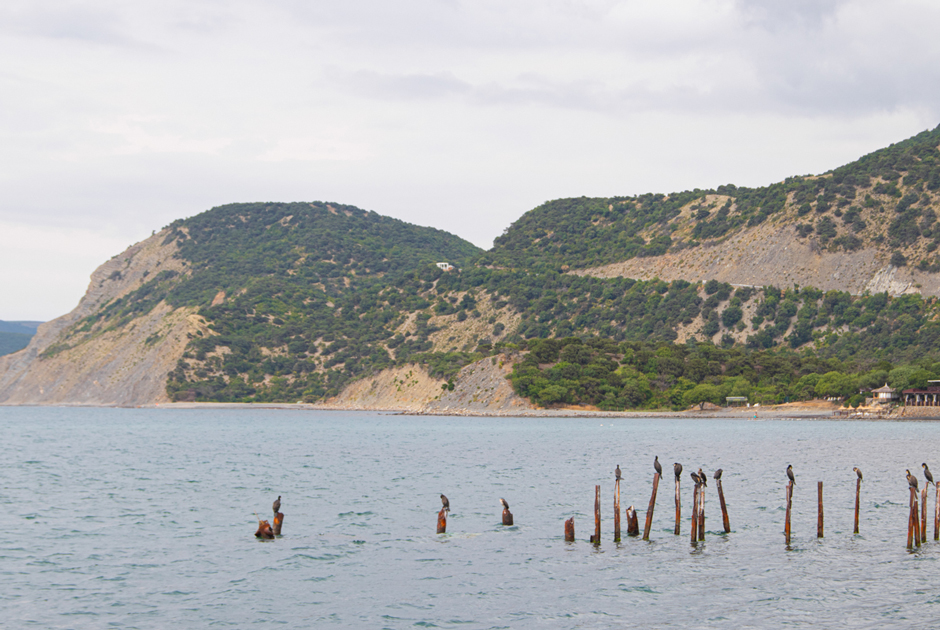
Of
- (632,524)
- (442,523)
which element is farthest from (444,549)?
(632,524)

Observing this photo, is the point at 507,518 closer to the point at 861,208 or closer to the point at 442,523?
the point at 442,523

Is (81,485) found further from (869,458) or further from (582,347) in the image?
(582,347)

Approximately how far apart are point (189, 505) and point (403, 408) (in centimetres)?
12066

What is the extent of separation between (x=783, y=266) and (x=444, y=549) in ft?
483

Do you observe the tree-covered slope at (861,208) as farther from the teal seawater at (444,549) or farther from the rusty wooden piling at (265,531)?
the rusty wooden piling at (265,531)

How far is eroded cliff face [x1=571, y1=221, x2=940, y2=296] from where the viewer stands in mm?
152000

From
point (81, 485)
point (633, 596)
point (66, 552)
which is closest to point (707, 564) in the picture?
point (633, 596)

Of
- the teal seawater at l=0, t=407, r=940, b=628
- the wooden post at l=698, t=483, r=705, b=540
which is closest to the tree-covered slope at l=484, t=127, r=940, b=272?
the teal seawater at l=0, t=407, r=940, b=628

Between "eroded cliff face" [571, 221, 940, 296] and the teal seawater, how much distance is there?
317ft

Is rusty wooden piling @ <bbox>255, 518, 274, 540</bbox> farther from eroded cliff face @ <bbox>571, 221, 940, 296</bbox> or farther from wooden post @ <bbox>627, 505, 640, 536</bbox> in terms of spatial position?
eroded cliff face @ <bbox>571, 221, 940, 296</bbox>

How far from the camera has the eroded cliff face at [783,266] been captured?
152 meters

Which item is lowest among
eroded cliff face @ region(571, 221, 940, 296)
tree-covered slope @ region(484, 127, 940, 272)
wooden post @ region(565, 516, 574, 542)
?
wooden post @ region(565, 516, 574, 542)

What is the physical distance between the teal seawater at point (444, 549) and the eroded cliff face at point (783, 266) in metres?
→ 96.6

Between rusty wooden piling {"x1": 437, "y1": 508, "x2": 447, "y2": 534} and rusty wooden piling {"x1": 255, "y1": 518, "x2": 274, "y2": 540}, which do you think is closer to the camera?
rusty wooden piling {"x1": 255, "y1": 518, "x2": 274, "y2": 540}
